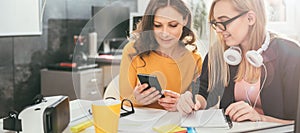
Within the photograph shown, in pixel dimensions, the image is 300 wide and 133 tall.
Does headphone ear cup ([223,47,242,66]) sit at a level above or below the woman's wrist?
above

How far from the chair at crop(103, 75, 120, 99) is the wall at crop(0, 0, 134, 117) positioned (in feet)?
6.82

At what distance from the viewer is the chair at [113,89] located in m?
1.49

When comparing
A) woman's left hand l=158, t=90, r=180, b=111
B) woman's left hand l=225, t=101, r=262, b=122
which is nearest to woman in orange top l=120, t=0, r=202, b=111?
woman's left hand l=158, t=90, r=180, b=111

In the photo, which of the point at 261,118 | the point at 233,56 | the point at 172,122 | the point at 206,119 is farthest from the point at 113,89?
the point at 261,118

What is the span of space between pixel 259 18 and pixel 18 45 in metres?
2.57

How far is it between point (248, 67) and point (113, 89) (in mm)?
556

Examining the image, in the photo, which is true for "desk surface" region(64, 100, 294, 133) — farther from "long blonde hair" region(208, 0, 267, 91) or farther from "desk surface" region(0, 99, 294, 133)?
"long blonde hair" region(208, 0, 267, 91)

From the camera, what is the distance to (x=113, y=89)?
4.94ft

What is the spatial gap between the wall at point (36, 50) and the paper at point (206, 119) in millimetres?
2196

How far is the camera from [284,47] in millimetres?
1559

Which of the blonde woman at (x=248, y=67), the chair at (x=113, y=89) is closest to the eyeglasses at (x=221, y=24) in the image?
the blonde woman at (x=248, y=67)

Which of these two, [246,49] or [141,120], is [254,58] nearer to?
[246,49]

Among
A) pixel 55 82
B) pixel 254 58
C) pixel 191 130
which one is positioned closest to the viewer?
pixel 191 130

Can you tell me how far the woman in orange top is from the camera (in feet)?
4.74
